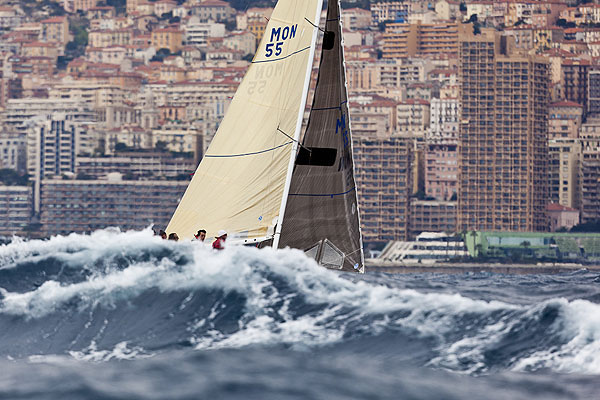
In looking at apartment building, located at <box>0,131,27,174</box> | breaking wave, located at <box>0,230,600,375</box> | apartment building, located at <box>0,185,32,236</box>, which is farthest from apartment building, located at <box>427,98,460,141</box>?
breaking wave, located at <box>0,230,600,375</box>

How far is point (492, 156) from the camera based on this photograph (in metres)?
88.9

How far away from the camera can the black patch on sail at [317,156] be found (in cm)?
1608

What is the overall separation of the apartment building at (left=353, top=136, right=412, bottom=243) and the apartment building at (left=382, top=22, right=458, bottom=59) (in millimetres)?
34078

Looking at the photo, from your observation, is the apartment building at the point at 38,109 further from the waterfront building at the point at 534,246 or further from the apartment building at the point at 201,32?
the waterfront building at the point at 534,246

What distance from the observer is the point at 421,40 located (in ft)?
402

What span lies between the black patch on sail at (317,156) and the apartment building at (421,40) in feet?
345

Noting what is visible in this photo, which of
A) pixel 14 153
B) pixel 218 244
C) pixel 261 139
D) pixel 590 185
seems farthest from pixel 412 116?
pixel 218 244

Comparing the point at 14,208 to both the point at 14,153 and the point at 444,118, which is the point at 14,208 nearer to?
the point at 14,153

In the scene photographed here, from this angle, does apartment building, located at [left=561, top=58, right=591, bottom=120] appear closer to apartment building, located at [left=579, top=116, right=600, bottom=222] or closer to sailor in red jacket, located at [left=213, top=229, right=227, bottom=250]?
apartment building, located at [left=579, top=116, right=600, bottom=222]

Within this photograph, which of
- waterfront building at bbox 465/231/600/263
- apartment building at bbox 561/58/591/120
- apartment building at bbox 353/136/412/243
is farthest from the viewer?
apartment building at bbox 561/58/591/120

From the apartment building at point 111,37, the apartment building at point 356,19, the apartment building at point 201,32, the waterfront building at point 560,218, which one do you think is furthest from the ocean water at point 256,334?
the apartment building at point 111,37

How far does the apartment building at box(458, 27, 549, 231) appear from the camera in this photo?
87500mm

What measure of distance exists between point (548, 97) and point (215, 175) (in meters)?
80.0

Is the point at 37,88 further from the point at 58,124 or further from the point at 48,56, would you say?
the point at 58,124
